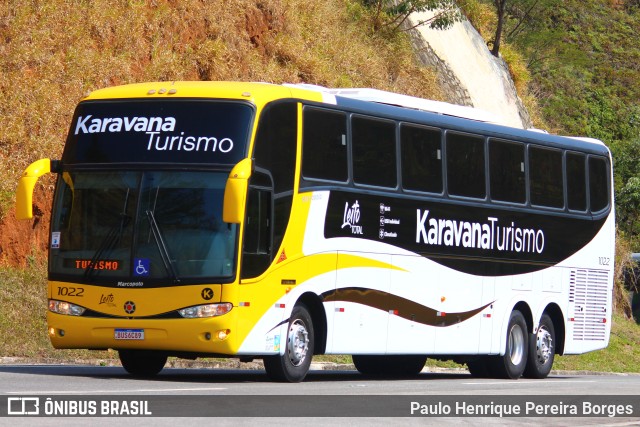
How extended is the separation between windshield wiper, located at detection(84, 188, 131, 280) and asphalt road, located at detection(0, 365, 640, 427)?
4.32 ft

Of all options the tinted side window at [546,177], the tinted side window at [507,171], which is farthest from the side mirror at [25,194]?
the tinted side window at [546,177]

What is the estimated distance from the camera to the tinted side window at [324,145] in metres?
18.2

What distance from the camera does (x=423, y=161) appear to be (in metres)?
20.8

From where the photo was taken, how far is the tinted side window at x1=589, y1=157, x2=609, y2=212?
83.5ft

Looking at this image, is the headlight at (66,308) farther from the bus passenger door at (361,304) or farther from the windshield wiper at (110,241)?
the bus passenger door at (361,304)

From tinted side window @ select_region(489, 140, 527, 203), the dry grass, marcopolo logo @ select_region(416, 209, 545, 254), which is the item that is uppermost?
the dry grass

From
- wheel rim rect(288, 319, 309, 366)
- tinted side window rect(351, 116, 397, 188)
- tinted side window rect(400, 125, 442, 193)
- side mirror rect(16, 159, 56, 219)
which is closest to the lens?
side mirror rect(16, 159, 56, 219)

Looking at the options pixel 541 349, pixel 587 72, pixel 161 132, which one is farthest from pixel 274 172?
pixel 587 72

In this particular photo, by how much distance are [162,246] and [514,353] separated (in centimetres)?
876

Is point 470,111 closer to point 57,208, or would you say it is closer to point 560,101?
point 57,208

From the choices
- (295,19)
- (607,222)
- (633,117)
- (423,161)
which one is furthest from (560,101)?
(423,161)

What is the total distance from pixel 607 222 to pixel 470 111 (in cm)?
457

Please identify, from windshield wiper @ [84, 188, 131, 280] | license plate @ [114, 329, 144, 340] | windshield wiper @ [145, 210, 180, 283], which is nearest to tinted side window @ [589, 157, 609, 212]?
windshield wiper @ [145, 210, 180, 283]

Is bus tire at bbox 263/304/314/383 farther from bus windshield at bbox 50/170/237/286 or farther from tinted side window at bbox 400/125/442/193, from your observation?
tinted side window at bbox 400/125/442/193
